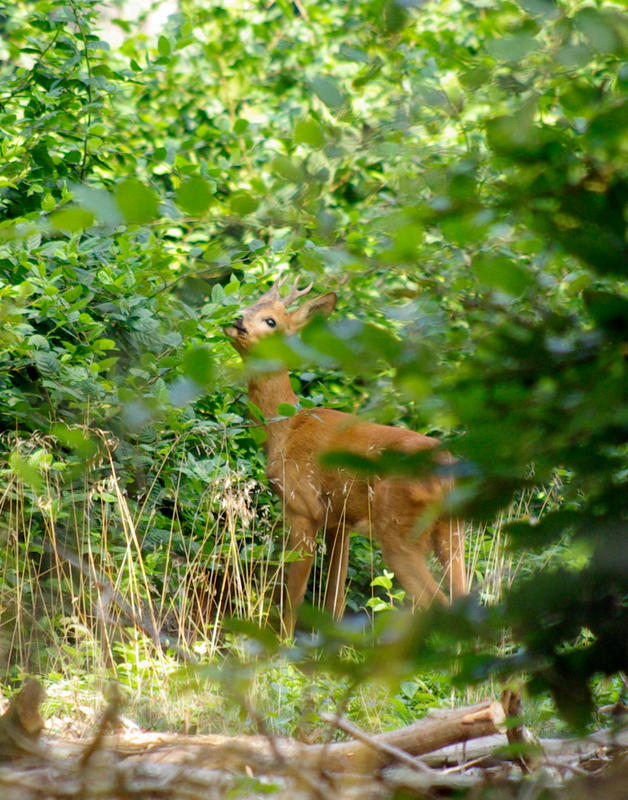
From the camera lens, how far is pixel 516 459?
3.22 feet

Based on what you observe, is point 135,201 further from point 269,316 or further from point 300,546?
point 269,316

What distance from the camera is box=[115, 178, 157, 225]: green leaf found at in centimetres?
92

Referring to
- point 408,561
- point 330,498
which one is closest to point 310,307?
point 330,498

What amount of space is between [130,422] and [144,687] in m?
2.92

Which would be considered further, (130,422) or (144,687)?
(144,687)

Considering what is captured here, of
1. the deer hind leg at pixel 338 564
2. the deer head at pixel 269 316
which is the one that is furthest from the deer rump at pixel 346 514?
the deer head at pixel 269 316

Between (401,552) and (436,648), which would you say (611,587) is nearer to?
(436,648)

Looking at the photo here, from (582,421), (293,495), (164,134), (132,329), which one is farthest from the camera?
(164,134)

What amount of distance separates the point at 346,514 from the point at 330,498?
0.45 feet

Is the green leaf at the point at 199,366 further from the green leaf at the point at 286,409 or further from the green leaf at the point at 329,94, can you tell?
the green leaf at the point at 286,409

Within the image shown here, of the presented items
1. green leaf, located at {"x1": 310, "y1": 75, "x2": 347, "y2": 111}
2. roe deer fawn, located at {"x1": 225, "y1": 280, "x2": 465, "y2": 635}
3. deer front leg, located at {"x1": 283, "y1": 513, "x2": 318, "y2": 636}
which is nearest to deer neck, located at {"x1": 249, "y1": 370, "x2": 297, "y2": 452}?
roe deer fawn, located at {"x1": 225, "y1": 280, "x2": 465, "y2": 635}

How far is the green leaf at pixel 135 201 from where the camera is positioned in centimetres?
92

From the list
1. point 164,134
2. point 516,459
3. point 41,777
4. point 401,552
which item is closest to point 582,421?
point 516,459

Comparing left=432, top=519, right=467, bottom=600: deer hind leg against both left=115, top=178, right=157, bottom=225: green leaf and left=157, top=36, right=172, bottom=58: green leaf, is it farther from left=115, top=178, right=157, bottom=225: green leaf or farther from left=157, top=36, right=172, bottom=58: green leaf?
left=115, top=178, right=157, bottom=225: green leaf
